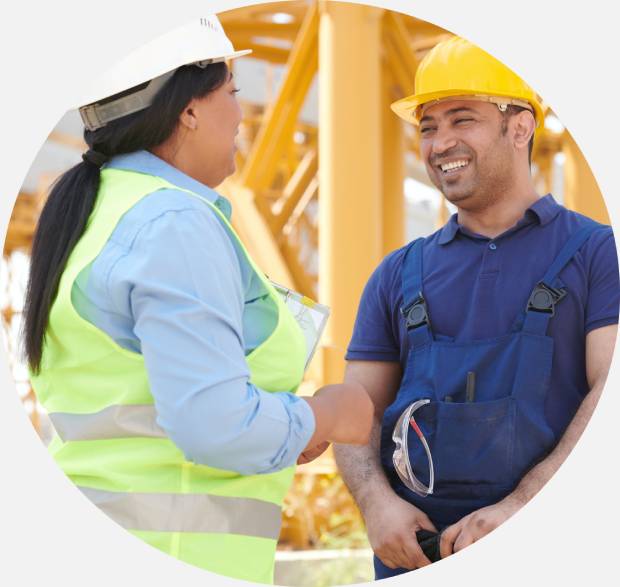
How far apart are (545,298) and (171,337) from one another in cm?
142

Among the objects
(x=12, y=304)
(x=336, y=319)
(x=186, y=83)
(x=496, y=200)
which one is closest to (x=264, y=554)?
(x=186, y=83)

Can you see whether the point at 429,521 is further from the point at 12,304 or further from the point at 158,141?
the point at 12,304

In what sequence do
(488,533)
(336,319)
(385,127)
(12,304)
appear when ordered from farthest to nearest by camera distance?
(12,304)
(385,127)
(336,319)
(488,533)

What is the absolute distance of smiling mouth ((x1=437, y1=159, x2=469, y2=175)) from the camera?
3.17 m

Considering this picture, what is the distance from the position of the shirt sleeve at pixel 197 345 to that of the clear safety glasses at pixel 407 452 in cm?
102

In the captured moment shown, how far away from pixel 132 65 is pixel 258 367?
79cm

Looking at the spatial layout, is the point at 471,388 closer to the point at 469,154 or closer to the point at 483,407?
the point at 483,407

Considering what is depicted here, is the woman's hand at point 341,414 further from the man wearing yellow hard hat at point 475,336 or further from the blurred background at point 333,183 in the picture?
the blurred background at point 333,183

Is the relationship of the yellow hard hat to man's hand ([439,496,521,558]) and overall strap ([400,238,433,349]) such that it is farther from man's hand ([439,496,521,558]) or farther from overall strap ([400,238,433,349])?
man's hand ([439,496,521,558])

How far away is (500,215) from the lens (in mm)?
3217

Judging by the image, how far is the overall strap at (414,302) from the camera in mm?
3064

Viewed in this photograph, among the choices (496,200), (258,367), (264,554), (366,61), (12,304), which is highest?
(366,61)

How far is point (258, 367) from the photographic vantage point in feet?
Result: 6.91

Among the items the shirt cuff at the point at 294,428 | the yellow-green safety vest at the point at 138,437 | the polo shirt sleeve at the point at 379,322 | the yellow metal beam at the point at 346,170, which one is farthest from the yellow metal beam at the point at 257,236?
the shirt cuff at the point at 294,428
